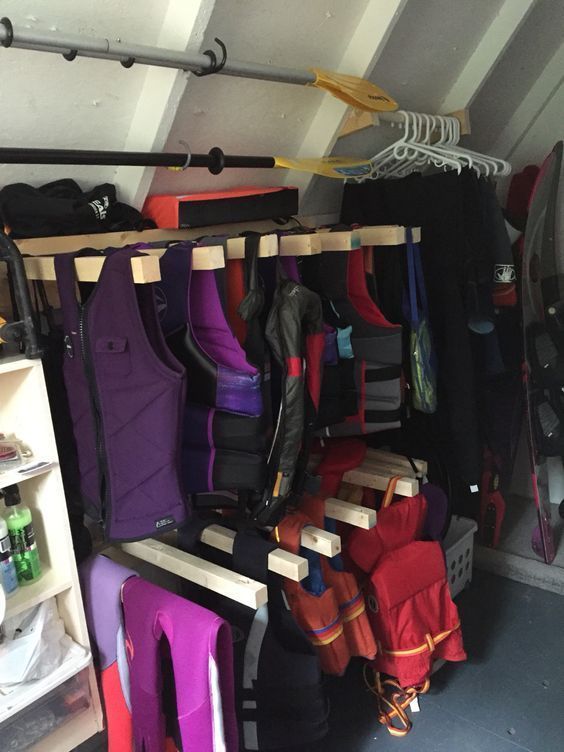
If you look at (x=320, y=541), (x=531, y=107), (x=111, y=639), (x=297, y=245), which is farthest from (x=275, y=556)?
(x=531, y=107)

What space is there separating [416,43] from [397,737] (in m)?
2.10

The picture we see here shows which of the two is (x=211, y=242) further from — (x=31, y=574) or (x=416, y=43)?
(x=416, y=43)

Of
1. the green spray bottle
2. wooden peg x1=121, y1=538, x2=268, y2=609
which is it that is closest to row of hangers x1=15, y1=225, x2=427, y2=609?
wooden peg x1=121, y1=538, x2=268, y2=609

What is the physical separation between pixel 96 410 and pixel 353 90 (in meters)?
1.11

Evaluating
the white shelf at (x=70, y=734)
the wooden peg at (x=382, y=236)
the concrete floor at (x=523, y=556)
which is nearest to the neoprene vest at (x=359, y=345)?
the wooden peg at (x=382, y=236)

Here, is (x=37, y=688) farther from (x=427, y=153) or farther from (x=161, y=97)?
(x=427, y=153)

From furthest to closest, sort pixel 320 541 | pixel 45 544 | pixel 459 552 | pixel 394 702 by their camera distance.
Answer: pixel 459 552 < pixel 394 702 < pixel 320 541 < pixel 45 544

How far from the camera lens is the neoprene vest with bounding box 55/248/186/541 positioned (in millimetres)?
1213

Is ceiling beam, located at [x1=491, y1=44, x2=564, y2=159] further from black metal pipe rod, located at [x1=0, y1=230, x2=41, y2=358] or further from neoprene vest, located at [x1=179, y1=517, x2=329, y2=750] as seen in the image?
black metal pipe rod, located at [x1=0, y1=230, x2=41, y2=358]

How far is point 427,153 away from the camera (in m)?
2.07

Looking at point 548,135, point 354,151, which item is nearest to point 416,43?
point 354,151

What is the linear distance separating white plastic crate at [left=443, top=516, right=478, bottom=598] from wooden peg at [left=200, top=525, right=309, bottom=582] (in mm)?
956

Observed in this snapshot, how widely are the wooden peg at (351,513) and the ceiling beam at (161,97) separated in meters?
0.98

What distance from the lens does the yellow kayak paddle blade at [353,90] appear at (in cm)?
167
